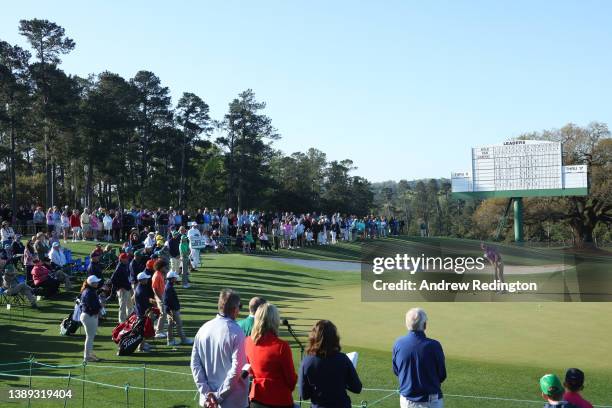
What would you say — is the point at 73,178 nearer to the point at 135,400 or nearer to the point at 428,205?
the point at 135,400

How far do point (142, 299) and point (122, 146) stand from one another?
193 feet

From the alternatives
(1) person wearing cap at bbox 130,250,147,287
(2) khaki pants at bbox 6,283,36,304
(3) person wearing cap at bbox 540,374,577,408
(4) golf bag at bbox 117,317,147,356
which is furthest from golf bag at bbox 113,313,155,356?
(3) person wearing cap at bbox 540,374,577,408

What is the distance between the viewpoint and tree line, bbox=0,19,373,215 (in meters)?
52.8

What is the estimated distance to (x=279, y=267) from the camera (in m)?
31.3

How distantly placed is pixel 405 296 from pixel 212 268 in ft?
31.1

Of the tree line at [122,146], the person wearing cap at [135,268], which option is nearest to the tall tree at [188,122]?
the tree line at [122,146]

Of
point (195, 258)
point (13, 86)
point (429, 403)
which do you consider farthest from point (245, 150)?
point (429, 403)

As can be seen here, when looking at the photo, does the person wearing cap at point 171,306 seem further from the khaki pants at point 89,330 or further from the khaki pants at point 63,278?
the khaki pants at point 63,278

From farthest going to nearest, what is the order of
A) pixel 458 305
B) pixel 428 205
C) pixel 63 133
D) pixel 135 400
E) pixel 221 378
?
pixel 428 205, pixel 63 133, pixel 458 305, pixel 135 400, pixel 221 378

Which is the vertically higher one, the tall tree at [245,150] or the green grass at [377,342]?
the tall tree at [245,150]

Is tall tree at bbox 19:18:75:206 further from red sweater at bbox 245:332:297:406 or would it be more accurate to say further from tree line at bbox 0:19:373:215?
red sweater at bbox 245:332:297:406

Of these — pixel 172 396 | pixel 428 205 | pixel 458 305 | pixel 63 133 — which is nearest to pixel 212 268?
pixel 458 305

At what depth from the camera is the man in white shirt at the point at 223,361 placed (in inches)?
237

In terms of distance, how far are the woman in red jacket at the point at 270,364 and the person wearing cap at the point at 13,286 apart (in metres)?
15.3
